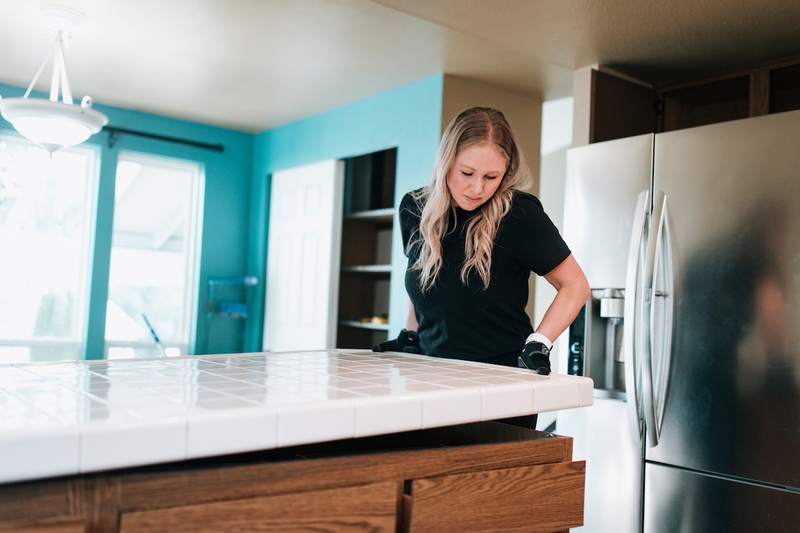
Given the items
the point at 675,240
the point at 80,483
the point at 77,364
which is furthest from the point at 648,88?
the point at 80,483

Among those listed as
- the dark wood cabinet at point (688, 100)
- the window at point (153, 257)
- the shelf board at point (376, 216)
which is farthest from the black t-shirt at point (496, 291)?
the window at point (153, 257)

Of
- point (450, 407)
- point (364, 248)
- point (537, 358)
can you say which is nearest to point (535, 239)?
point (537, 358)

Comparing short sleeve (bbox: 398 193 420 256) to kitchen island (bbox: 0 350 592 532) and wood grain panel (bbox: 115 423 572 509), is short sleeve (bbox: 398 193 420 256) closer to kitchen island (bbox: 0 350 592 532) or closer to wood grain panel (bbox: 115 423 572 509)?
kitchen island (bbox: 0 350 592 532)

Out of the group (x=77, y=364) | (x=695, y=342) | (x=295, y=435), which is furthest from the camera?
(x=695, y=342)

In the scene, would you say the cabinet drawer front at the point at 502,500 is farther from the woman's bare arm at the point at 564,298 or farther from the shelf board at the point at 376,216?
the shelf board at the point at 376,216

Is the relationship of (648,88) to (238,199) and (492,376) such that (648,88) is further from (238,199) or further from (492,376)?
(238,199)

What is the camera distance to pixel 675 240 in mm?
2479

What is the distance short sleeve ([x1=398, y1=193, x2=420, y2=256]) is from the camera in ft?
6.64

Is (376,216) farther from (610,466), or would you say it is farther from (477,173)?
(477,173)

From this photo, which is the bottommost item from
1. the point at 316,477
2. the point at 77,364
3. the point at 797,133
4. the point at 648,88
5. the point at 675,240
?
the point at 316,477

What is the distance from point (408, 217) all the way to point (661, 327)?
3.29 ft

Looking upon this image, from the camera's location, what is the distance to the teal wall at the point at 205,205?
5.17 meters

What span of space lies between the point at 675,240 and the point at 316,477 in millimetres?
1820

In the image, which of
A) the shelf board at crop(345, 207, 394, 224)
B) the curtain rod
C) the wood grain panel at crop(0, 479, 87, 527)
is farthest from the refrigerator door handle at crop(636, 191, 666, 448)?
the curtain rod
